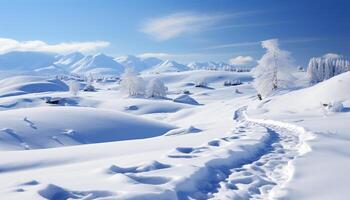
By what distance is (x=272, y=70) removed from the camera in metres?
75.0

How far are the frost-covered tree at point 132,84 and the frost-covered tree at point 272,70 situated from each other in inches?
2107

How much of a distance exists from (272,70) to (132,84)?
59.1 metres

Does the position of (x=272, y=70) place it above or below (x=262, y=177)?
Result: above

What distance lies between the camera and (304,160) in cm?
1204

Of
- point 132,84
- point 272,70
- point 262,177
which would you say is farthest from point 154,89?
point 262,177

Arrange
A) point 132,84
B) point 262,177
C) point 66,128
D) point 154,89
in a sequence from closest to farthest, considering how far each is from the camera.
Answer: point 262,177
point 66,128
point 132,84
point 154,89

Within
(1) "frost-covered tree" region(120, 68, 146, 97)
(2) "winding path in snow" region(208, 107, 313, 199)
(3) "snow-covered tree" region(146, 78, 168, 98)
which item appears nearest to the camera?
(2) "winding path in snow" region(208, 107, 313, 199)

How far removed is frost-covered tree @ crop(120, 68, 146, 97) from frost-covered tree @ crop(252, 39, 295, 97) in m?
53.5

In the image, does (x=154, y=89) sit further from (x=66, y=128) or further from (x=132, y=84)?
(x=66, y=128)

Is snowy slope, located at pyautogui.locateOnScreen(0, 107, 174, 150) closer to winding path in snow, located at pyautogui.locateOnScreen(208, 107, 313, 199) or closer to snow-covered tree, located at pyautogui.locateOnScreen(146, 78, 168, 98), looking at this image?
→ winding path in snow, located at pyautogui.locateOnScreen(208, 107, 313, 199)

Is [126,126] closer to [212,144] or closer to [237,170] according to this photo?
[212,144]

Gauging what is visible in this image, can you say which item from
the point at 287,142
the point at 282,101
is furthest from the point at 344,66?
the point at 287,142

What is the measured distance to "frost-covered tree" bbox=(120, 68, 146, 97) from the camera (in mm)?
121394

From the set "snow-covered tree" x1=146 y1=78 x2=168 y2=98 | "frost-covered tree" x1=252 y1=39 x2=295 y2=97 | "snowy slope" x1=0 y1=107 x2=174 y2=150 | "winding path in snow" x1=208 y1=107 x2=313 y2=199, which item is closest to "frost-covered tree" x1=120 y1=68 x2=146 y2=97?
"snow-covered tree" x1=146 y1=78 x2=168 y2=98
